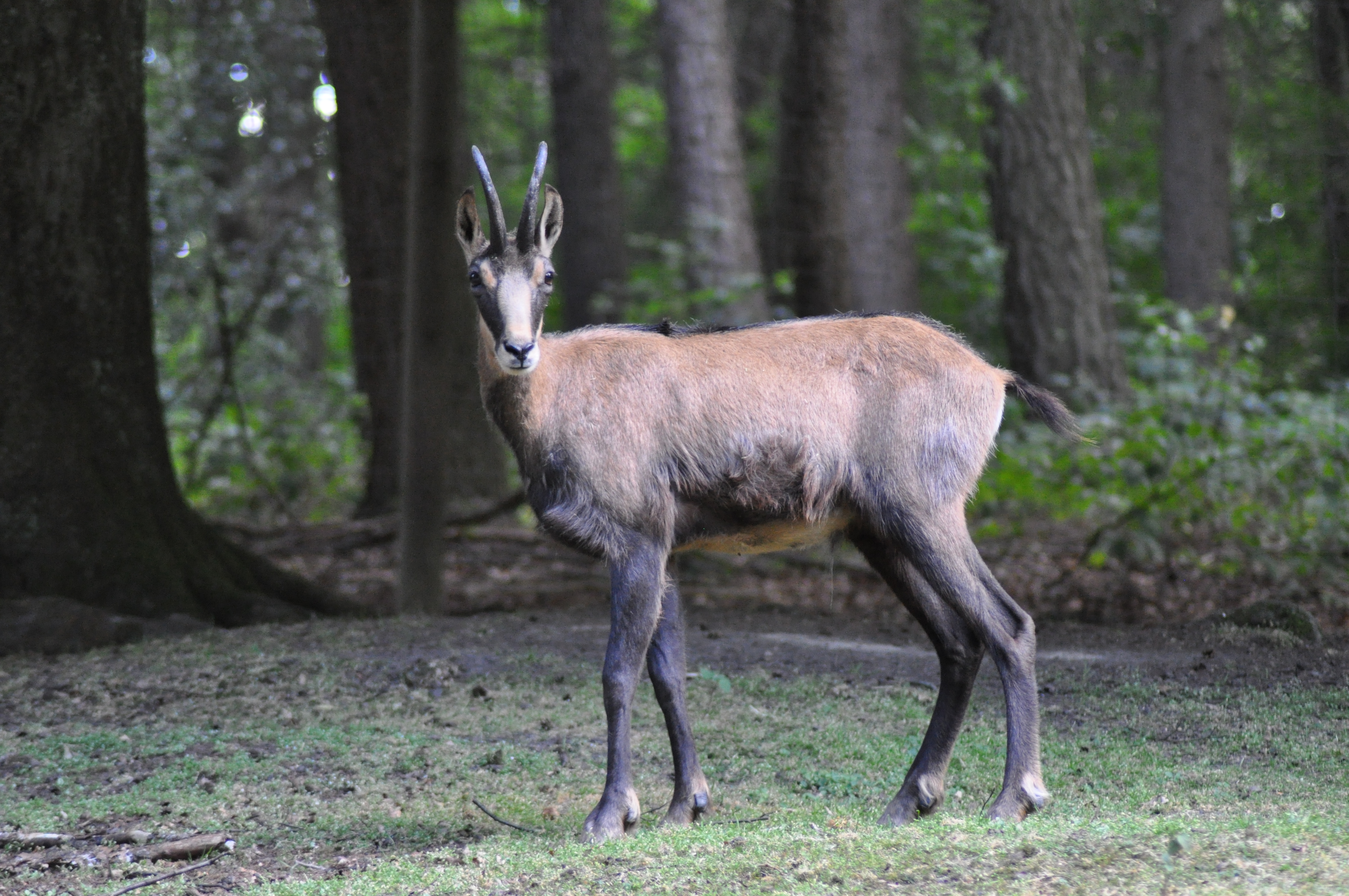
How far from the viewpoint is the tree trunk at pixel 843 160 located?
1400 cm

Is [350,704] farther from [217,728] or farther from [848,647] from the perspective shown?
[848,647]

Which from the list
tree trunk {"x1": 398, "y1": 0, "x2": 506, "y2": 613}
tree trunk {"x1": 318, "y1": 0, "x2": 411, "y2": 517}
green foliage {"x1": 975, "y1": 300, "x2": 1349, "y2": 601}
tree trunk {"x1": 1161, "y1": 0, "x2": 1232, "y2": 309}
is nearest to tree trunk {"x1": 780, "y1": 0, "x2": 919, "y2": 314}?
green foliage {"x1": 975, "y1": 300, "x2": 1349, "y2": 601}

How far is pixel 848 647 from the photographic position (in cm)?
736

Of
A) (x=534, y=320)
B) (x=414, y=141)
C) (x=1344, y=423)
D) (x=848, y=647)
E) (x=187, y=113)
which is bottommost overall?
(x=848, y=647)

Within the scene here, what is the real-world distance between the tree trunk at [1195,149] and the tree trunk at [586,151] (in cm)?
696

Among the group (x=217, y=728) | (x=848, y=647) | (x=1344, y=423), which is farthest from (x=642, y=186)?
(x=217, y=728)

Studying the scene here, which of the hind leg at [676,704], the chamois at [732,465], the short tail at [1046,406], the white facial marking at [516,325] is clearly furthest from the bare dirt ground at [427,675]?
the white facial marking at [516,325]

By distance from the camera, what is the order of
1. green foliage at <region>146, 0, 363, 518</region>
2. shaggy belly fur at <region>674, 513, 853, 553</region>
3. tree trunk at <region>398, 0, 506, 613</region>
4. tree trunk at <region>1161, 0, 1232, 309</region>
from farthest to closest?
1. tree trunk at <region>1161, 0, 1232, 309</region>
2. green foliage at <region>146, 0, 363, 518</region>
3. tree trunk at <region>398, 0, 506, 613</region>
4. shaggy belly fur at <region>674, 513, 853, 553</region>

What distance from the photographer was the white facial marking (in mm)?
4461

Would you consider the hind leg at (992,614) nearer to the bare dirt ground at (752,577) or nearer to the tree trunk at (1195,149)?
the bare dirt ground at (752,577)

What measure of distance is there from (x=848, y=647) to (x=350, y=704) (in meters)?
2.71

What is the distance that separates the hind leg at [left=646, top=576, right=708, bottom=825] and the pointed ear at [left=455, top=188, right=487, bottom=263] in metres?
1.35

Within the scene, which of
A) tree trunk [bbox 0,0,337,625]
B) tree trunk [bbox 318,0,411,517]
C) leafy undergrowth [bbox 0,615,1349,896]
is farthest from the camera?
tree trunk [bbox 318,0,411,517]

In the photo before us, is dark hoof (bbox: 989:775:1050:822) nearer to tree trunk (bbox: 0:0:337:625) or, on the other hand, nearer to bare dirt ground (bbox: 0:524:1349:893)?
bare dirt ground (bbox: 0:524:1349:893)
